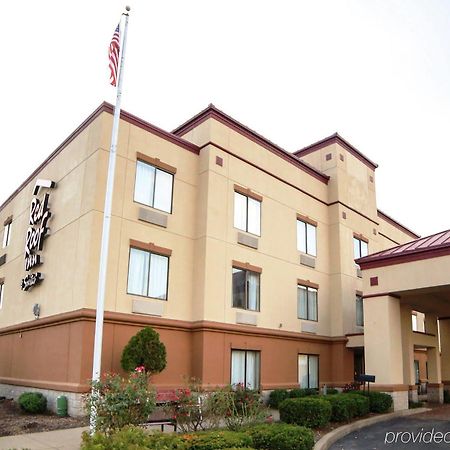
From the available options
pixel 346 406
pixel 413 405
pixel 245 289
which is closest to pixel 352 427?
pixel 346 406

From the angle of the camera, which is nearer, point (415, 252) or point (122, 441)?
point (122, 441)

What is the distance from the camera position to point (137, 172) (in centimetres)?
1831

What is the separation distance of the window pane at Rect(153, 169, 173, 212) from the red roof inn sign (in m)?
4.41

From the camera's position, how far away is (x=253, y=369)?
20.2 m

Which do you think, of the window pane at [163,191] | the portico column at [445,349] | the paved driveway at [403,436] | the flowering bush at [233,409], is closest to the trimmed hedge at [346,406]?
the paved driveway at [403,436]

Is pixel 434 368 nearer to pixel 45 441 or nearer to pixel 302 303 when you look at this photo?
pixel 302 303

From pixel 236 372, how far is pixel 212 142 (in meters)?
9.15

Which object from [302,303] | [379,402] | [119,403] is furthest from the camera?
[302,303]

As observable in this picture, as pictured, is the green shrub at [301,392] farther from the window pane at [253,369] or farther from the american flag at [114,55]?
the american flag at [114,55]

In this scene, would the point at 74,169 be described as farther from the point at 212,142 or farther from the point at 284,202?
the point at 284,202

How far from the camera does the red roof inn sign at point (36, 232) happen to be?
1955 cm

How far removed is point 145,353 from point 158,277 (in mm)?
3148

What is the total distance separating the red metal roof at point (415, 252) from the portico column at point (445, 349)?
25.3ft

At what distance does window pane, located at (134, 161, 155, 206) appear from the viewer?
18.1 metres
